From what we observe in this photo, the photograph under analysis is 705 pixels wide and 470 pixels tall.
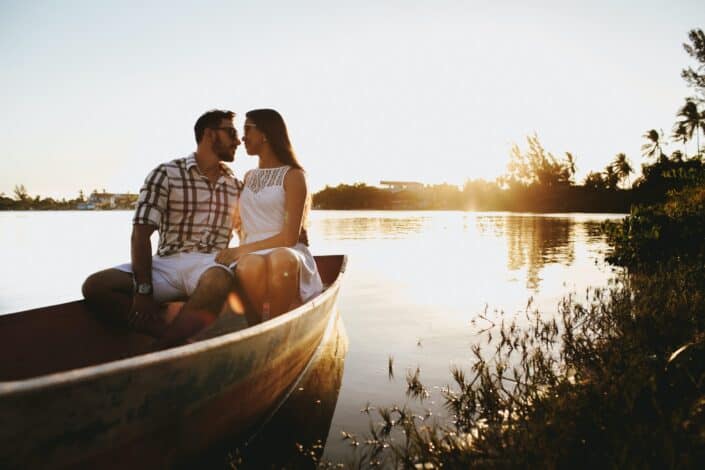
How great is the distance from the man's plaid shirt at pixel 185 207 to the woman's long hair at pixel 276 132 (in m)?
0.44

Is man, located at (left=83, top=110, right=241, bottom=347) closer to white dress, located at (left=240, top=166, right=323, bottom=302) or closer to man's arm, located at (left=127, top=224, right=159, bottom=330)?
man's arm, located at (left=127, top=224, right=159, bottom=330)

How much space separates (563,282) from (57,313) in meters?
10.4

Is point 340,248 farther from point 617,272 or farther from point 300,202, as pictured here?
point 300,202

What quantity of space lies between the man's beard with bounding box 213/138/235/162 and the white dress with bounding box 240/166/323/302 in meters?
0.34

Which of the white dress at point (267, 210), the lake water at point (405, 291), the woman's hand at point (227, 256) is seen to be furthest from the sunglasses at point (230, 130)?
the lake water at point (405, 291)

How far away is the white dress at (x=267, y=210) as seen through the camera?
13.7 ft

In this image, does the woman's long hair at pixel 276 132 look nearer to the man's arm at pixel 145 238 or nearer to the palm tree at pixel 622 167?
the man's arm at pixel 145 238

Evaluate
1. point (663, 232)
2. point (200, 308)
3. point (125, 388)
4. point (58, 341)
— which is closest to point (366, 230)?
point (663, 232)

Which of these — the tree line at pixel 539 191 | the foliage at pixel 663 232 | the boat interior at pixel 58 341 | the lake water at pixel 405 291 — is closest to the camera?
the boat interior at pixel 58 341

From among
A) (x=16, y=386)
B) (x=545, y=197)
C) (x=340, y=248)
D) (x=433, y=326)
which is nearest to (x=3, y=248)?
(x=340, y=248)

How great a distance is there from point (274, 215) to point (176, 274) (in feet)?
2.88

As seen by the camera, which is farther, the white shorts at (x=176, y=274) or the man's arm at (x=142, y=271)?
the white shorts at (x=176, y=274)

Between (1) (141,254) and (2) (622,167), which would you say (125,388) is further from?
(2) (622,167)

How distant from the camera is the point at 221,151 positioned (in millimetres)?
→ 4012
